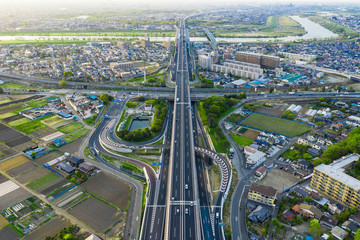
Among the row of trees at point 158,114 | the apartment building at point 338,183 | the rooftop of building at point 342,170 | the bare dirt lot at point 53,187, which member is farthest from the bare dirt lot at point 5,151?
the rooftop of building at point 342,170

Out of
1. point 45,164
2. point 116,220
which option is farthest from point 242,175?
point 45,164

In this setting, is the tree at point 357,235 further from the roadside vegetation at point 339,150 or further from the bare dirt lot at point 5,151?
the bare dirt lot at point 5,151

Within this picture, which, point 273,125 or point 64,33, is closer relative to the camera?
point 273,125

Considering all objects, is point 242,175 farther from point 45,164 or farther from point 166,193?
point 45,164

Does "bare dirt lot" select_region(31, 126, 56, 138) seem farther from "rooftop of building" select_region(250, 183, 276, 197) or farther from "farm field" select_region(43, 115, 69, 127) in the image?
"rooftop of building" select_region(250, 183, 276, 197)

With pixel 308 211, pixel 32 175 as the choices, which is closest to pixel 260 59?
pixel 308 211
